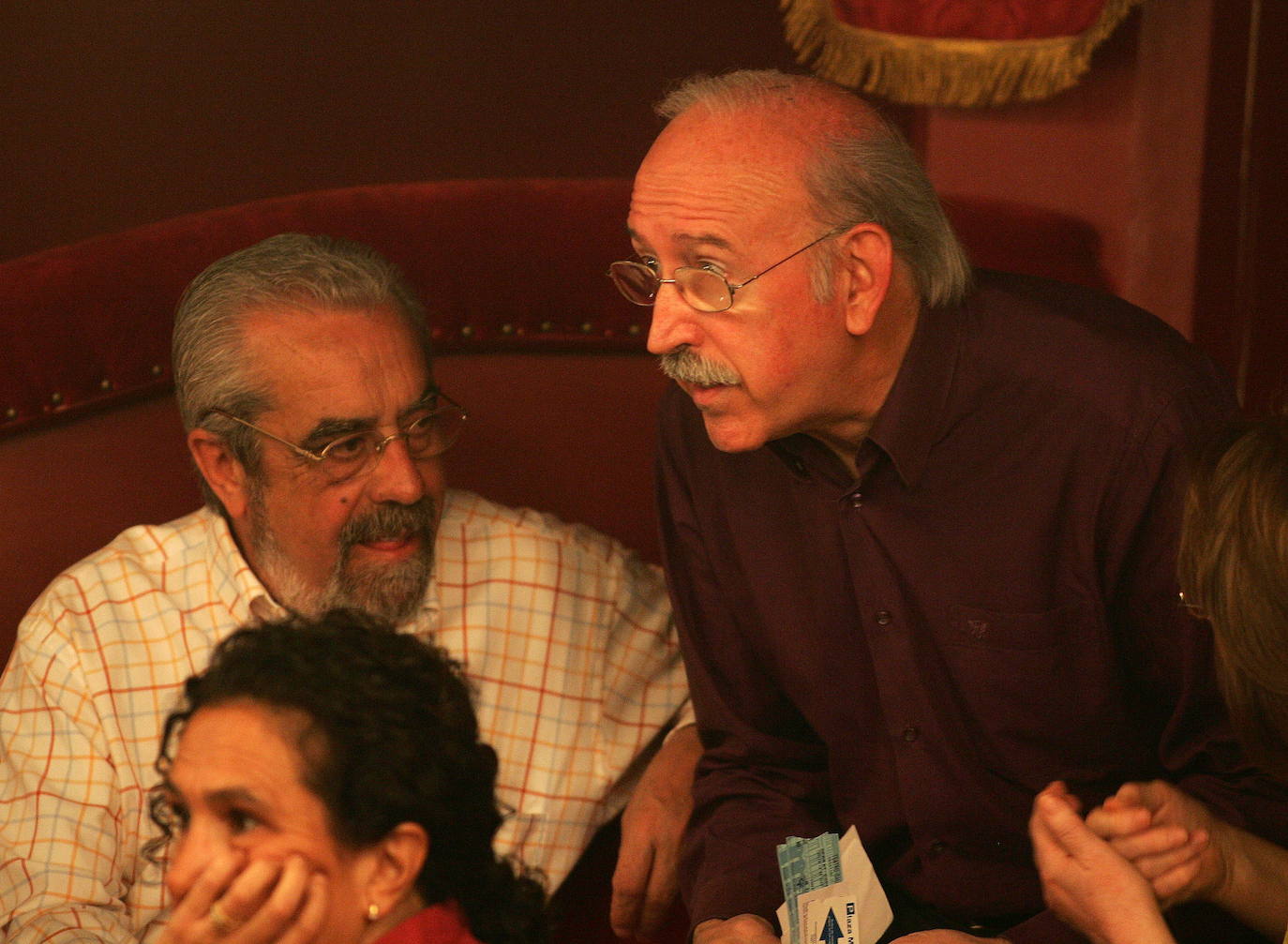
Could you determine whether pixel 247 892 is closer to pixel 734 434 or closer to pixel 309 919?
pixel 309 919

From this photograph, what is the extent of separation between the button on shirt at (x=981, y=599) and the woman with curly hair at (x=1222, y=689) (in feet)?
0.72

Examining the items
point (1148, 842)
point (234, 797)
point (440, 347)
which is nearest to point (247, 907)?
point (234, 797)

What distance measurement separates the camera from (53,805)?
2.30 metres

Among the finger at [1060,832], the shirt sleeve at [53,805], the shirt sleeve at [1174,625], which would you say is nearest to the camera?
the finger at [1060,832]

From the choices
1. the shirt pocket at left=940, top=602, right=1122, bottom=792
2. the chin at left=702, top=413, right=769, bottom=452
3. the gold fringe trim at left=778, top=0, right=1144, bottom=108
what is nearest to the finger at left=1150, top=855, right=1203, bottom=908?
the shirt pocket at left=940, top=602, right=1122, bottom=792

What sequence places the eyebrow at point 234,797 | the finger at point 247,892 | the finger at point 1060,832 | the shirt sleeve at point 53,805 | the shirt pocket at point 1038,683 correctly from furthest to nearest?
1. the shirt sleeve at point 53,805
2. the shirt pocket at point 1038,683
3. the finger at point 1060,832
4. the eyebrow at point 234,797
5. the finger at point 247,892

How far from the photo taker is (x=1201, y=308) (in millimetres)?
3068

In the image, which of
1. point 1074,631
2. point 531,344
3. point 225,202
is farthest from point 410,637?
point 225,202

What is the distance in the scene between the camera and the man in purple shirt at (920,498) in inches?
80.2

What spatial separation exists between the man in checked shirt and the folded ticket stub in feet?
0.92

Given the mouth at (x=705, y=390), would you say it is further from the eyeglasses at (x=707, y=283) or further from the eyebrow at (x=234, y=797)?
the eyebrow at (x=234, y=797)

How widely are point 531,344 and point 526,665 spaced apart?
0.66 m

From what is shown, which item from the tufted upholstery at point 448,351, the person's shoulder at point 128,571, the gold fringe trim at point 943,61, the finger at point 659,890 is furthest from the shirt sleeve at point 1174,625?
the person's shoulder at point 128,571

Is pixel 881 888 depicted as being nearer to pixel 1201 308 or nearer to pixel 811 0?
pixel 1201 308
